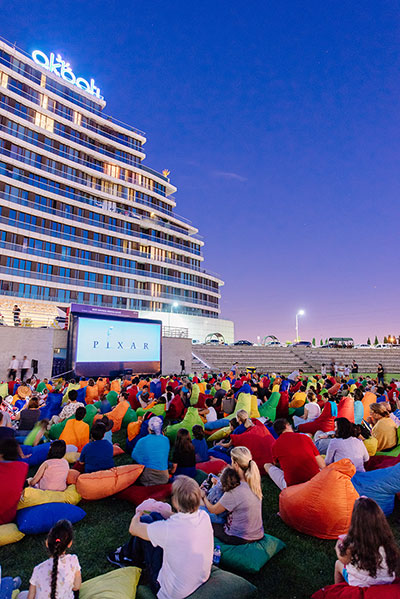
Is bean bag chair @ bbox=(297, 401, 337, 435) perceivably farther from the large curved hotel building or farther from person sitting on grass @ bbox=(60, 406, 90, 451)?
the large curved hotel building

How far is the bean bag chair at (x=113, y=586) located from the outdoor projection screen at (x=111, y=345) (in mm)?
18097

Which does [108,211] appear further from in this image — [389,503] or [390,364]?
[389,503]

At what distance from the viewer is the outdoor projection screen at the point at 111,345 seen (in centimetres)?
2053

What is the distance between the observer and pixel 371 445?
6.53m

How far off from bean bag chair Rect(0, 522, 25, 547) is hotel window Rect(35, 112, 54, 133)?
159ft

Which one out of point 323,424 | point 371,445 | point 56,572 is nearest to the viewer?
point 56,572

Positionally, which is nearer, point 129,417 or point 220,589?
point 220,589

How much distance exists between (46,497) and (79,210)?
4493 cm

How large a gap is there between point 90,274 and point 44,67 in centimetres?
2796

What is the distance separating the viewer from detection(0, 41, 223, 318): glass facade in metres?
39.2

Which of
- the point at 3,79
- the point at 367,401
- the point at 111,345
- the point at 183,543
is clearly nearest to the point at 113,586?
the point at 183,543

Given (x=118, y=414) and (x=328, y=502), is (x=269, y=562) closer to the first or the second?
(x=328, y=502)

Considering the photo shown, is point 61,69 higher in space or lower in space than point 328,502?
higher

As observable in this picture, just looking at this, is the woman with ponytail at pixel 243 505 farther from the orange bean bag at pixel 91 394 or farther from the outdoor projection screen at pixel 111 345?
the outdoor projection screen at pixel 111 345
